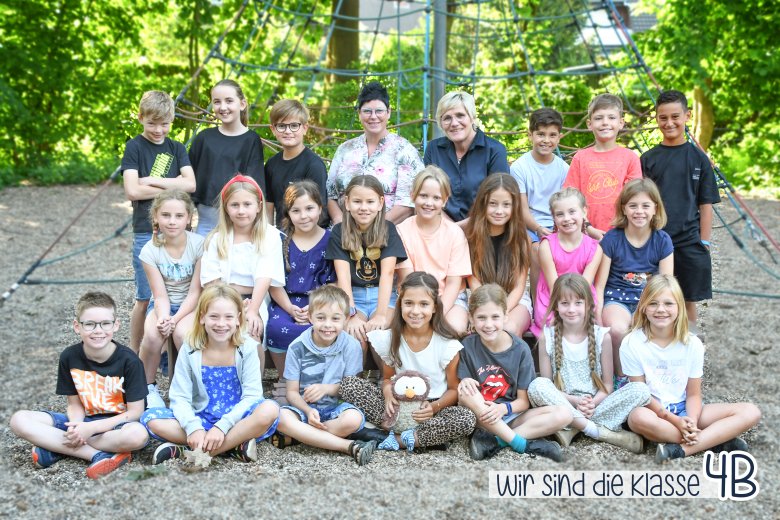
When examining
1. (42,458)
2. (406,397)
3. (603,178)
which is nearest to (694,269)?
(603,178)

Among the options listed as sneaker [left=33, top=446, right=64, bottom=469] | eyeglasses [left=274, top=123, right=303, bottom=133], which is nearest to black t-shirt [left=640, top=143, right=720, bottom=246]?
eyeglasses [left=274, top=123, right=303, bottom=133]

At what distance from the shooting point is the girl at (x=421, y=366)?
302 centimetres

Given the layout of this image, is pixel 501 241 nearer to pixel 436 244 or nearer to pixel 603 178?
pixel 436 244

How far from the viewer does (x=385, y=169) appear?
393 centimetres

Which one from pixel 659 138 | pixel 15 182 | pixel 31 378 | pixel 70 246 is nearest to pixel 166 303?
pixel 31 378

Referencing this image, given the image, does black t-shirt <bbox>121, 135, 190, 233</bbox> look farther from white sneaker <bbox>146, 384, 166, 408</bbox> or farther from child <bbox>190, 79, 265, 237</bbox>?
white sneaker <bbox>146, 384, 166, 408</bbox>

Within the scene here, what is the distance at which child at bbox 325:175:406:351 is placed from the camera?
11.3ft

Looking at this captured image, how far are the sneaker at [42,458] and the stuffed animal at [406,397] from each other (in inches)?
46.8

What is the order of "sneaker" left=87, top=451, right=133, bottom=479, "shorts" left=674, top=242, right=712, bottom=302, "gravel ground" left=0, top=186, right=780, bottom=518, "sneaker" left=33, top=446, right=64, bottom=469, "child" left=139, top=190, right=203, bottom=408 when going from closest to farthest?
1. "gravel ground" left=0, top=186, right=780, bottom=518
2. "sneaker" left=87, top=451, right=133, bottom=479
3. "sneaker" left=33, top=446, right=64, bottom=469
4. "child" left=139, top=190, right=203, bottom=408
5. "shorts" left=674, top=242, right=712, bottom=302

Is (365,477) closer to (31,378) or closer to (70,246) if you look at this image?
(31,378)

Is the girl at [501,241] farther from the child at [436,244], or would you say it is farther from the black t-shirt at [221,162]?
the black t-shirt at [221,162]

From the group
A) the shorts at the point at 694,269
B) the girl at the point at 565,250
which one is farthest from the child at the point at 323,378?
the shorts at the point at 694,269

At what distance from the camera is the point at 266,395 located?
359 centimetres

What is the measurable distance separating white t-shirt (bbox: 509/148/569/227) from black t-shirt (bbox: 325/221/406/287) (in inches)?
32.5
